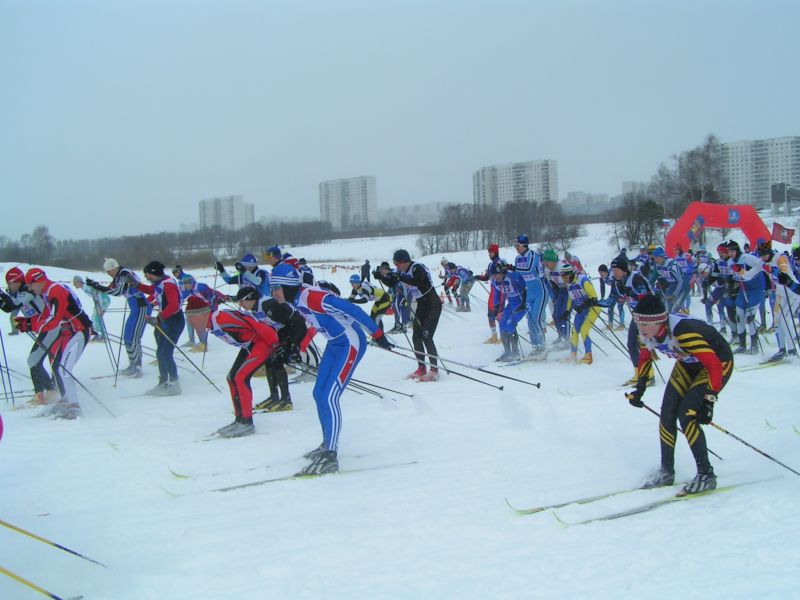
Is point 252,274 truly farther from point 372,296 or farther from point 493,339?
point 493,339

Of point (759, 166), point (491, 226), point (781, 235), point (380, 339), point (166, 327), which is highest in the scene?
point (759, 166)

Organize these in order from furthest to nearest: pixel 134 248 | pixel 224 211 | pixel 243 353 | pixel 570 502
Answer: pixel 224 211 → pixel 134 248 → pixel 243 353 → pixel 570 502

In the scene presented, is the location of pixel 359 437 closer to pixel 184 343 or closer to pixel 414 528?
pixel 414 528

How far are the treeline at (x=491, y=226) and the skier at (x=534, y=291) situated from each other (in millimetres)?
47421

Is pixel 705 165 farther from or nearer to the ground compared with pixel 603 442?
farther from the ground

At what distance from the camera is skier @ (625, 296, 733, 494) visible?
4180mm

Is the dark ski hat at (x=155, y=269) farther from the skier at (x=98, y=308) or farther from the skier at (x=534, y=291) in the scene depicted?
the skier at (x=534, y=291)

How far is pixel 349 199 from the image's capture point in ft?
429

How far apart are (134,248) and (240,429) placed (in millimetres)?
35910

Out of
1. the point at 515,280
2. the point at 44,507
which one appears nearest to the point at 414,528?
the point at 44,507

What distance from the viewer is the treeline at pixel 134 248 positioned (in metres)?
33.0

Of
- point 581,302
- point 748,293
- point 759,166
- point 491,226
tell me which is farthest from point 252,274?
point 759,166

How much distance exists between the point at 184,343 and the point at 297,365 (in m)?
5.42

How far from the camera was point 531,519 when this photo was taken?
399 cm
